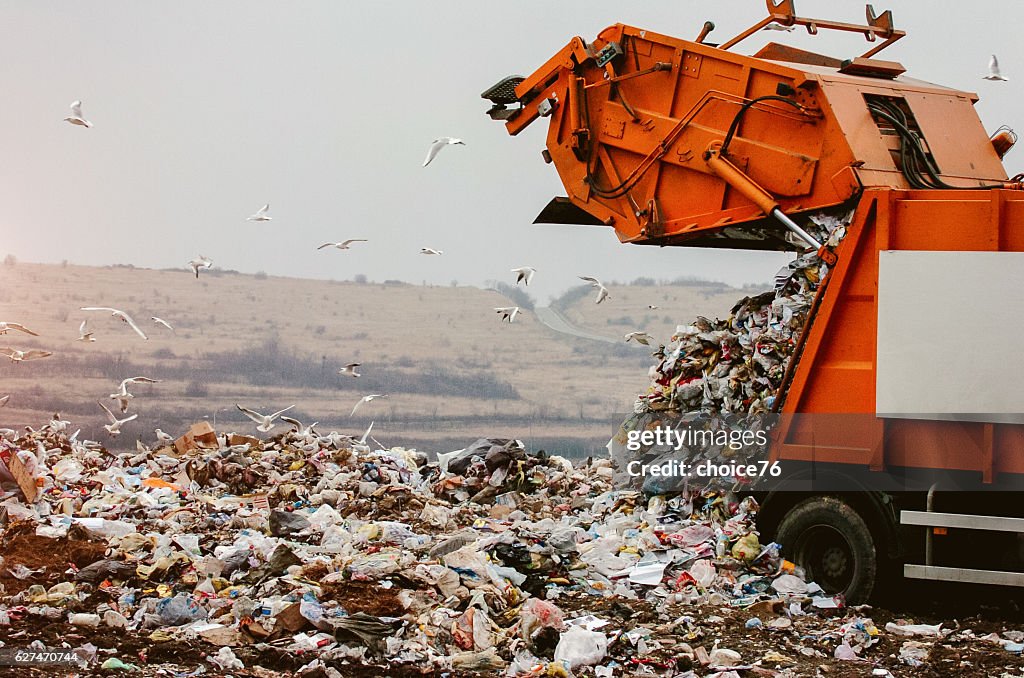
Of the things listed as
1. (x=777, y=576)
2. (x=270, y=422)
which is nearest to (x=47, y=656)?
(x=777, y=576)

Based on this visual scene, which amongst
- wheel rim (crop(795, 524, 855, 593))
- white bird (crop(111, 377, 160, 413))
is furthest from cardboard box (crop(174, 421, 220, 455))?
wheel rim (crop(795, 524, 855, 593))

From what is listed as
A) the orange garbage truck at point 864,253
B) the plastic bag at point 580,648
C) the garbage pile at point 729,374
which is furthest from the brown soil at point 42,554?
the orange garbage truck at point 864,253

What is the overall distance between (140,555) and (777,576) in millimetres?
3925

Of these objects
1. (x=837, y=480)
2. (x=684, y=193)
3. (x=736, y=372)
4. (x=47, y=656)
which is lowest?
(x=47, y=656)

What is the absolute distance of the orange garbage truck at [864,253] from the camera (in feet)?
20.4

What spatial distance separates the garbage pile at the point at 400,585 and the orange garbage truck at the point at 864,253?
21.6 inches

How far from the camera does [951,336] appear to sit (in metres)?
6.24

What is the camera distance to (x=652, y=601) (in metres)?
6.74

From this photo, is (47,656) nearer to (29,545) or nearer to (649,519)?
(29,545)

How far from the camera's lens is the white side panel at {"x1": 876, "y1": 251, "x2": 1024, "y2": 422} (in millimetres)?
6141

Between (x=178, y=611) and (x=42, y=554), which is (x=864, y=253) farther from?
(x=42, y=554)

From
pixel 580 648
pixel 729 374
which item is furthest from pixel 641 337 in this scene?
pixel 580 648

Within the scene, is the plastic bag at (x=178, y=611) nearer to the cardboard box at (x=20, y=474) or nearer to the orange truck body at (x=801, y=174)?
the cardboard box at (x=20, y=474)

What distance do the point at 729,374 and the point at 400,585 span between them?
285 centimetres
